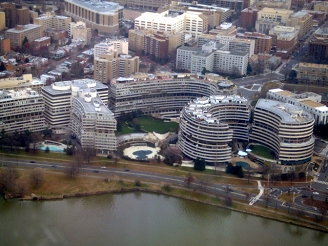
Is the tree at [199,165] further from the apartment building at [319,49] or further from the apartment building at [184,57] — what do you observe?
the apartment building at [319,49]

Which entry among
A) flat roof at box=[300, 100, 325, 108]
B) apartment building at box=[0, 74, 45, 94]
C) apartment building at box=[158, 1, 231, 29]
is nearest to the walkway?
flat roof at box=[300, 100, 325, 108]

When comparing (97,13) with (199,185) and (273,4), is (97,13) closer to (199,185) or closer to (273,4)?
(273,4)

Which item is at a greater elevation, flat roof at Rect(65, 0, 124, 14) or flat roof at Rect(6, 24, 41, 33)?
flat roof at Rect(65, 0, 124, 14)

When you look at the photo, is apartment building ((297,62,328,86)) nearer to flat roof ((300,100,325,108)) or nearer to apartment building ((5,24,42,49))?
flat roof ((300,100,325,108))

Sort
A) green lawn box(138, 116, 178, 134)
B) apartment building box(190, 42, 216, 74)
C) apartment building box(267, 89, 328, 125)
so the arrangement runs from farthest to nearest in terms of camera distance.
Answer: apartment building box(190, 42, 216, 74), apartment building box(267, 89, 328, 125), green lawn box(138, 116, 178, 134)

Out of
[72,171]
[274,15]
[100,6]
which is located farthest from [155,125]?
[274,15]

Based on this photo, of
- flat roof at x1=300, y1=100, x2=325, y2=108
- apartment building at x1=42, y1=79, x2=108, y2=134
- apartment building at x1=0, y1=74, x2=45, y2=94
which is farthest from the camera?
flat roof at x1=300, y1=100, x2=325, y2=108
